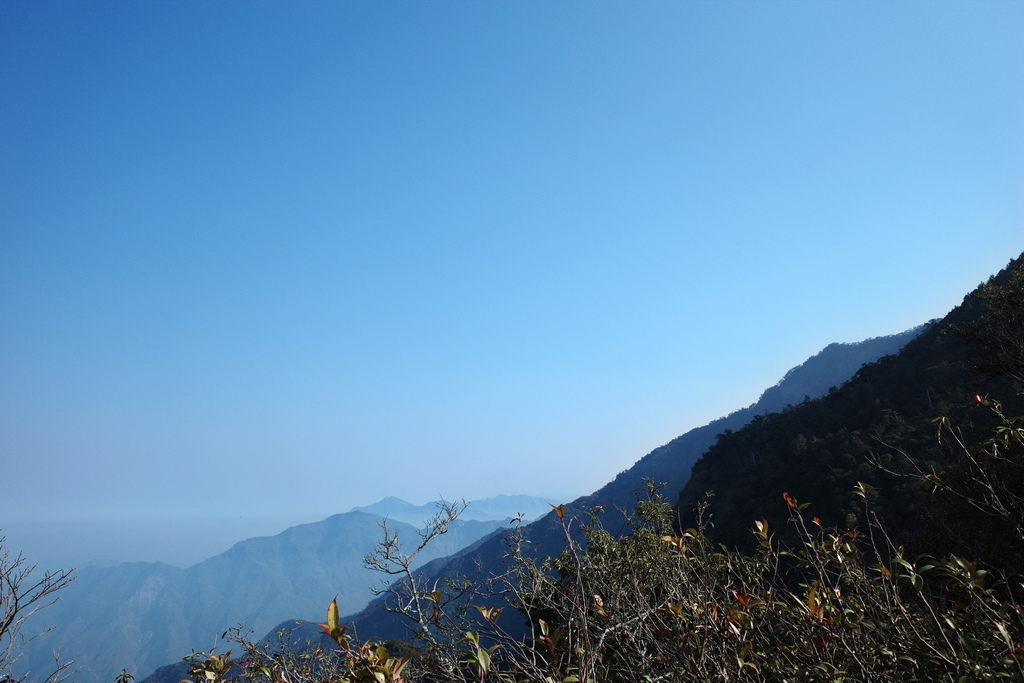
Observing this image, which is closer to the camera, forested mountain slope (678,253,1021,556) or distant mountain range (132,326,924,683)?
forested mountain slope (678,253,1021,556)

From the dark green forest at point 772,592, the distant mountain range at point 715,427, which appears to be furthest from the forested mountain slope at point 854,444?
the distant mountain range at point 715,427

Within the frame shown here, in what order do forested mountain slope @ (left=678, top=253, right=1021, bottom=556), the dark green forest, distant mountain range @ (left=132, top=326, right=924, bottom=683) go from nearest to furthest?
the dark green forest → forested mountain slope @ (left=678, top=253, right=1021, bottom=556) → distant mountain range @ (left=132, top=326, right=924, bottom=683)

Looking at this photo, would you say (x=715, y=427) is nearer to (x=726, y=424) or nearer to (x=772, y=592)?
(x=726, y=424)

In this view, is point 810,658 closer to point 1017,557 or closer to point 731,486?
point 1017,557

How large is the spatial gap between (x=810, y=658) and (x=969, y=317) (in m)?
48.2

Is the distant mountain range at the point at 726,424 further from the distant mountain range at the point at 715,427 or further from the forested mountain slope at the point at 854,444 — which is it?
the forested mountain slope at the point at 854,444

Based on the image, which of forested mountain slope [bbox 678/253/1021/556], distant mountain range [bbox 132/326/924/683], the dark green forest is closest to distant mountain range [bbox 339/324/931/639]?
distant mountain range [bbox 132/326/924/683]

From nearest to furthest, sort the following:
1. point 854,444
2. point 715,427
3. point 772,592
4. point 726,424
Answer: point 772,592 → point 854,444 → point 726,424 → point 715,427

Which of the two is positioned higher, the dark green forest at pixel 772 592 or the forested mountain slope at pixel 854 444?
the dark green forest at pixel 772 592

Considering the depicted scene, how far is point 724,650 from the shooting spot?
287 cm

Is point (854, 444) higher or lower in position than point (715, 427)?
higher

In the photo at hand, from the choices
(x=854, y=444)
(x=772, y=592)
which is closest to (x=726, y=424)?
(x=854, y=444)

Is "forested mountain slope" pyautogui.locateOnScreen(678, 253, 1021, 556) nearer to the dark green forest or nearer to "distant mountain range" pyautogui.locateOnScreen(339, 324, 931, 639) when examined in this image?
the dark green forest

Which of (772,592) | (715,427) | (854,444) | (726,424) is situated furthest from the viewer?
(715,427)
